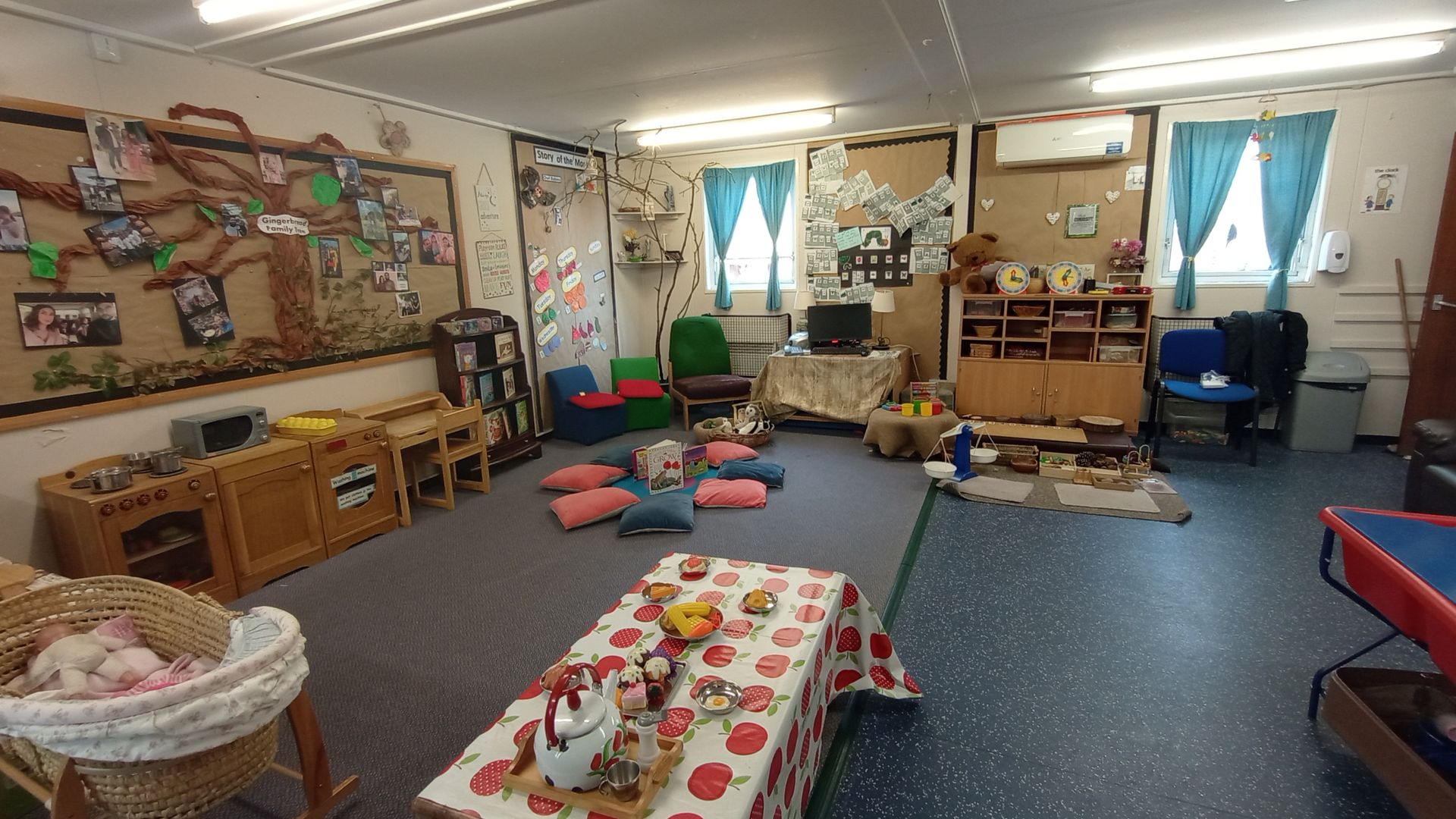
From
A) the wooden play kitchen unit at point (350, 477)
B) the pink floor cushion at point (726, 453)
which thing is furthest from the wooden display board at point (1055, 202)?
the wooden play kitchen unit at point (350, 477)

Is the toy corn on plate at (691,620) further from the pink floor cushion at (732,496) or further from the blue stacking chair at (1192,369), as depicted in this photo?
the blue stacking chair at (1192,369)

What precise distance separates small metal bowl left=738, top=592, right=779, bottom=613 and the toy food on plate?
203mm

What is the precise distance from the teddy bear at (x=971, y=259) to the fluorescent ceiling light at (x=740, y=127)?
1522 mm

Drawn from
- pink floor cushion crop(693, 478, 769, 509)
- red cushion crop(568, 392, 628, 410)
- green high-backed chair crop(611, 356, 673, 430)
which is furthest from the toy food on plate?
green high-backed chair crop(611, 356, 673, 430)

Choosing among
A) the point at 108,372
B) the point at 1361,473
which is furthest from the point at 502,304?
the point at 1361,473

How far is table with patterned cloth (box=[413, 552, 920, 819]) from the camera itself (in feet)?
3.90

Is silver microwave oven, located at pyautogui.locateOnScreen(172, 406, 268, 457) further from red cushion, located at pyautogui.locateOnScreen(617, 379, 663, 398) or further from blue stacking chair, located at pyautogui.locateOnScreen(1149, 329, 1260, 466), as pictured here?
blue stacking chair, located at pyautogui.locateOnScreen(1149, 329, 1260, 466)

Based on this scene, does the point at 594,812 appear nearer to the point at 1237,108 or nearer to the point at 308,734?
the point at 308,734

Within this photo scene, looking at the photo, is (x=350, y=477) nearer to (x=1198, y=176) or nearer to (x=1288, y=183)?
(x=1198, y=176)

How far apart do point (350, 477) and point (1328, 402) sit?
6.31 m

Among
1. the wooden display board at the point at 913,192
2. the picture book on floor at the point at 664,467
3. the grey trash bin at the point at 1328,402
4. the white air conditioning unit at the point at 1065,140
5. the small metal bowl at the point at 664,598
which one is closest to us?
the small metal bowl at the point at 664,598

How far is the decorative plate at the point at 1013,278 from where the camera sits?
16.8 feet

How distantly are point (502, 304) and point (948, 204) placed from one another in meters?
3.84

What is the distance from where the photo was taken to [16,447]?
8.57 ft
